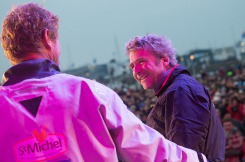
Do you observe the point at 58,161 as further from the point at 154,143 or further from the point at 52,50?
the point at 52,50

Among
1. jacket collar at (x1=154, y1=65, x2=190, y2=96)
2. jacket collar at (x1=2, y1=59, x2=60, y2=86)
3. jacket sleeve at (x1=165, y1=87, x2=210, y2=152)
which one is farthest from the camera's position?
jacket collar at (x1=154, y1=65, x2=190, y2=96)

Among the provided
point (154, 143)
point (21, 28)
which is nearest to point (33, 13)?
point (21, 28)

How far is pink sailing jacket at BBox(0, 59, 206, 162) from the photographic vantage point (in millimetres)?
1319

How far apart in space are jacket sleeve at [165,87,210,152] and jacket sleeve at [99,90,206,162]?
74 cm

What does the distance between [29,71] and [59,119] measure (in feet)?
0.76

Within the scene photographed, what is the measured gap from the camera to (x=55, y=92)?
137 centimetres

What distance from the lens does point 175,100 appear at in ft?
7.58

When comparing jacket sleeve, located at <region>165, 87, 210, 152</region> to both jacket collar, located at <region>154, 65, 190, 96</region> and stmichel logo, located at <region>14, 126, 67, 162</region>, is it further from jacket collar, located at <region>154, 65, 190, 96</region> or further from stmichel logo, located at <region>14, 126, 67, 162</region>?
stmichel logo, located at <region>14, 126, 67, 162</region>

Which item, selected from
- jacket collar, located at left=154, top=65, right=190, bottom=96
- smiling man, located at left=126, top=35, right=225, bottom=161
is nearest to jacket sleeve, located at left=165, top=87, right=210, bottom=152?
smiling man, located at left=126, top=35, right=225, bottom=161

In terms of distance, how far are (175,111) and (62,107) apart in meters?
1.07

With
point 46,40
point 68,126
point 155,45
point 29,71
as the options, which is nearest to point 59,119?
point 68,126

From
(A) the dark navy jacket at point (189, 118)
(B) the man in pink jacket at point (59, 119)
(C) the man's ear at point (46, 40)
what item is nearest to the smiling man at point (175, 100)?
(A) the dark navy jacket at point (189, 118)

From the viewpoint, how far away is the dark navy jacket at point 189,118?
2.20 metres

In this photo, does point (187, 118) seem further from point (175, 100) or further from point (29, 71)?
point (29, 71)
